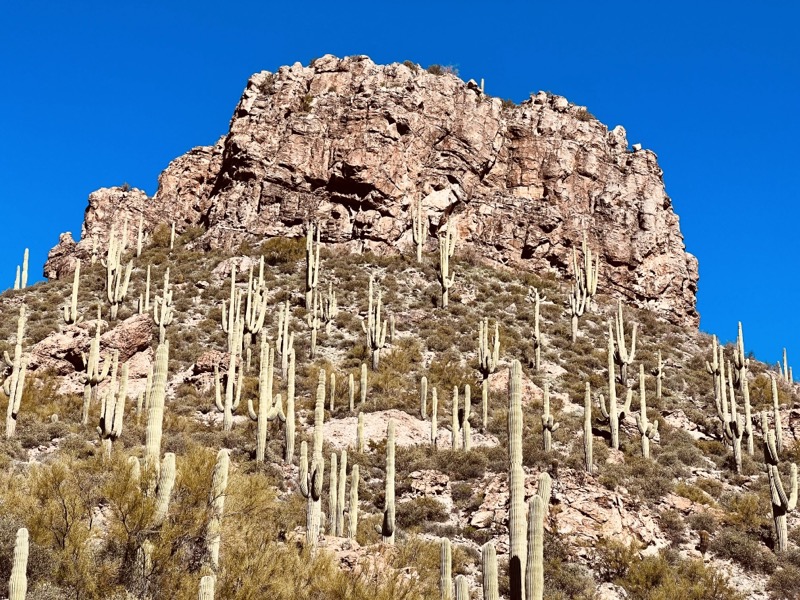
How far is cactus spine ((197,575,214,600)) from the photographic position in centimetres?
808

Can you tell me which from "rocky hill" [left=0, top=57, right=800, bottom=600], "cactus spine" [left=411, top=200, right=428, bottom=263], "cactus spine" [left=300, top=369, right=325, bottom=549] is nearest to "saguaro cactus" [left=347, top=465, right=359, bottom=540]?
"rocky hill" [left=0, top=57, right=800, bottom=600]

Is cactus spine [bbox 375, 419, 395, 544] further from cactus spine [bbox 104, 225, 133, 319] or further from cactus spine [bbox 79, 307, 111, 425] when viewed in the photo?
cactus spine [bbox 104, 225, 133, 319]

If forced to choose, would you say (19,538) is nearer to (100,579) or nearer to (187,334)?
(100,579)

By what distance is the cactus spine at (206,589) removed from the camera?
8.08 metres

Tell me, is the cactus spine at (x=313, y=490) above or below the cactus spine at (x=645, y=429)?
below

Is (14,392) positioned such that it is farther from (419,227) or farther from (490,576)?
(419,227)

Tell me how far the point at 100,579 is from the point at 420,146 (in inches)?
1434

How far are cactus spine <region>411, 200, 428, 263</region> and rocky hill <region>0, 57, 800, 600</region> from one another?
248mm

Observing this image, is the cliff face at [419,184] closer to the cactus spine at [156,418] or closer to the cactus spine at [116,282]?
the cactus spine at [116,282]

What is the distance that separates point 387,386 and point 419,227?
14449 millimetres

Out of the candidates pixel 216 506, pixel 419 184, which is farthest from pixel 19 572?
pixel 419 184

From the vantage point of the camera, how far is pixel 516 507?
8898 millimetres

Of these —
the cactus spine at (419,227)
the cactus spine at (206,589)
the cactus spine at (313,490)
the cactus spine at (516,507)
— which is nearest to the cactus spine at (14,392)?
the cactus spine at (313,490)

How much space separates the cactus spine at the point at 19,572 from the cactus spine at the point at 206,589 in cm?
172
